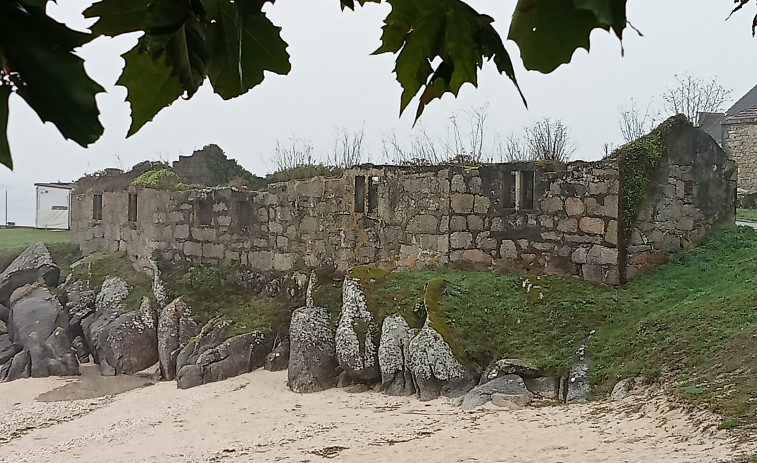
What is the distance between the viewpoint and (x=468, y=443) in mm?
5379

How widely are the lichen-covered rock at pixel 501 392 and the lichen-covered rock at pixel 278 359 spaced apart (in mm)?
3173

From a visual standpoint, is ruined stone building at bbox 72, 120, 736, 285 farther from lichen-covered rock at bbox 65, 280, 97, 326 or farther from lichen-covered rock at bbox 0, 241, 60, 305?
lichen-covered rock at bbox 0, 241, 60, 305

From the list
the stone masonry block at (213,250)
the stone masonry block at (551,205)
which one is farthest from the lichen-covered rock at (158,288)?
the stone masonry block at (551,205)

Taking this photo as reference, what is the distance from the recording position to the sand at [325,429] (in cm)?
488

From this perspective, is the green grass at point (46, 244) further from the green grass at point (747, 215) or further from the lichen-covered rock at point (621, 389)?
the green grass at point (747, 215)

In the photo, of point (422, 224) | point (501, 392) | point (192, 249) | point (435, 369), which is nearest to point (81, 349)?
point (192, 249)

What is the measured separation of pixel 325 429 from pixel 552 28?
20.1ft

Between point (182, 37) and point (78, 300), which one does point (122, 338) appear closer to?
point (78, 300)

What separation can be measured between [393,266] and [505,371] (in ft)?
9.28

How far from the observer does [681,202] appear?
8453mm

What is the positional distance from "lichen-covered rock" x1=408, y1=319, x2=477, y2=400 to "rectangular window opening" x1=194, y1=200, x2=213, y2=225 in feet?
18.0

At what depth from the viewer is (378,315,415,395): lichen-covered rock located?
24.0 ft

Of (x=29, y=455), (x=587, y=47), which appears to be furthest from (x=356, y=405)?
(x=587, y=47)

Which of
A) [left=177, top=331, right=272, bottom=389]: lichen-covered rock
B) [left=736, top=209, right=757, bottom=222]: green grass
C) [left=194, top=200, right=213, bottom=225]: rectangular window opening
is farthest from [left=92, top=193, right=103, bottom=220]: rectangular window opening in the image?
[left=736, top=209, right=757, bottom=222]: green grass
